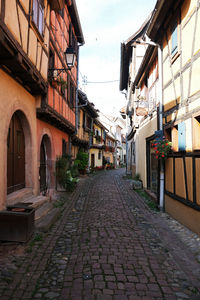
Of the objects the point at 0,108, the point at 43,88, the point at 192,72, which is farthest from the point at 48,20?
the point at 192,72

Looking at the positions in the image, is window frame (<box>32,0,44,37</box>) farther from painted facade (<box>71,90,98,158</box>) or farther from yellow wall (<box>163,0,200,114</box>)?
painted facade (<box>71,90,98,158</box>)

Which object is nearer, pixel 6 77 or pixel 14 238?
pixel 14 238

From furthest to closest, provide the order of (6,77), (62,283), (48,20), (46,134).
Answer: (46,134) → (48,20) → (6,77) → (62,283)

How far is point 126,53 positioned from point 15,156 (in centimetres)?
1207

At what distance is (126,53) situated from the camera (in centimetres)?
1462

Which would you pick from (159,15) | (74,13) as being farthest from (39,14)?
(74,13)

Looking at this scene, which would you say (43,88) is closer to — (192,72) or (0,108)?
(0,108)

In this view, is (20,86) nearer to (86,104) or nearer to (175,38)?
(175,38)

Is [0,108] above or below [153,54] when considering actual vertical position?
below

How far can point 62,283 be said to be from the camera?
8.79 ft

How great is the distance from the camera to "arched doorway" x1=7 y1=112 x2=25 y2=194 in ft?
17.3

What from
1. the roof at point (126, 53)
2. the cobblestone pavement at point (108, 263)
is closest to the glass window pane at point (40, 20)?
the cobblestone pavement at point (108, 263)

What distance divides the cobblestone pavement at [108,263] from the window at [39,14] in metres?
5.31

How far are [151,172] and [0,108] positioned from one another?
6.77 metres
